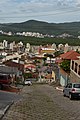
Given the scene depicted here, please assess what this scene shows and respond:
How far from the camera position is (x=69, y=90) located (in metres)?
31.0

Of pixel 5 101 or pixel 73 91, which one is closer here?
pixel 5 101

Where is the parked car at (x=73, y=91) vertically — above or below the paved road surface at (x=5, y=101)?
below

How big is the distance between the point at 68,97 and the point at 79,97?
2487mm

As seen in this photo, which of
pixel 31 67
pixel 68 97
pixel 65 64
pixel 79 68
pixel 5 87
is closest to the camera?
pixel 68 97

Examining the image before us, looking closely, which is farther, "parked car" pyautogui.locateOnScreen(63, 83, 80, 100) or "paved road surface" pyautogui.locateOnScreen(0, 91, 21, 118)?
"parked car" pyautogui.locateOnScreen(63, 83, 80, 100)

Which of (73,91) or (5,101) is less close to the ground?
(5,101)

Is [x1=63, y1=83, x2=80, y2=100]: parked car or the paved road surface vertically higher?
the paved road surface

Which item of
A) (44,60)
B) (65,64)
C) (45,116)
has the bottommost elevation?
(44,60)

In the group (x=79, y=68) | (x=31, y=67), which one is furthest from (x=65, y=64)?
(x=31, y=67)

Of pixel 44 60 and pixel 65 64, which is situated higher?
pixel 65 64

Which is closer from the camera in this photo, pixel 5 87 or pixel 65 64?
pixel 5 87

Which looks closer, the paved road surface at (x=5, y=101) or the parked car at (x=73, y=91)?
the paved road surface at (x=5, y=101)

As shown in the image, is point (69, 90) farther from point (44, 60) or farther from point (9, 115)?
point (44, 60)

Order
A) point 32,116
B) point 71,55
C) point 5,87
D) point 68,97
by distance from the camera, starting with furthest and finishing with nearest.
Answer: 1. point 71,55
2. point 5,87
3. point 68,97
4. point 32,116
